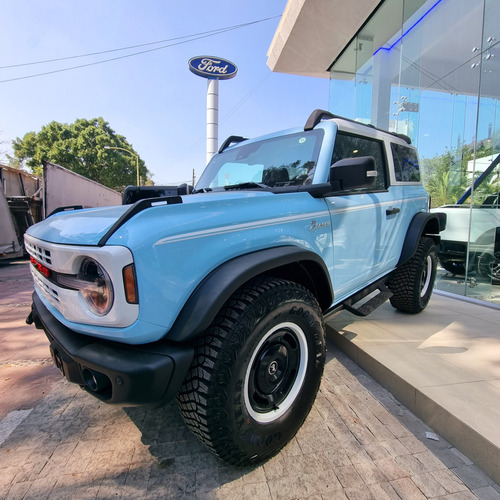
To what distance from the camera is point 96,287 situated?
1284mm

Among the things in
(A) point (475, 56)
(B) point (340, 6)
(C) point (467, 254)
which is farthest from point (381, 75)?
(C) point (467, 254)

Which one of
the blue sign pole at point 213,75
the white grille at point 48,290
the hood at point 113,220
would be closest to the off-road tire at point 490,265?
the hood at point 113,220

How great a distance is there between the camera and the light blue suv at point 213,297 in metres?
A: 1.23

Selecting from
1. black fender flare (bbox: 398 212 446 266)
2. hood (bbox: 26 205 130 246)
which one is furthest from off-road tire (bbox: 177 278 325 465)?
black fender flare (bbox: 398 212 446 266)

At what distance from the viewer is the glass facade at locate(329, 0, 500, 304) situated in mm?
4750

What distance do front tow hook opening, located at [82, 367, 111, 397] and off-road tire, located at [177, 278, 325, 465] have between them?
32 centimetres

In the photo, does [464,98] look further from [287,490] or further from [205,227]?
[287,490]

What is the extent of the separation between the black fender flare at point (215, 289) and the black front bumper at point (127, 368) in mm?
90

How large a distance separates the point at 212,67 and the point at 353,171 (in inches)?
649

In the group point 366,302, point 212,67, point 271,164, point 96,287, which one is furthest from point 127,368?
point 212,67

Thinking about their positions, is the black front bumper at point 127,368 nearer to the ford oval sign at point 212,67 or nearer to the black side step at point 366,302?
the black side step at point 366,302

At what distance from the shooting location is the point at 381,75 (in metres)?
7.87

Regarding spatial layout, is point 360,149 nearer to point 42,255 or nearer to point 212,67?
point 42,255

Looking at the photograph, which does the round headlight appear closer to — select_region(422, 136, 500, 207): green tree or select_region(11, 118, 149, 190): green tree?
select_region(422, 136, 500, 207): green tree
